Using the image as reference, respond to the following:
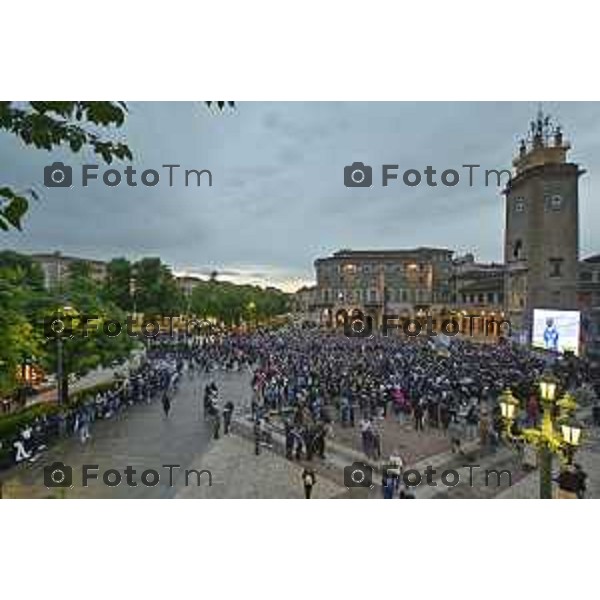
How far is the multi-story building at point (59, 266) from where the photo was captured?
9.87 metres

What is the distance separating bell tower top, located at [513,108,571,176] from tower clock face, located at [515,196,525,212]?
442mm

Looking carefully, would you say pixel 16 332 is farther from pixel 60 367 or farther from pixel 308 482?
pixel 308 482

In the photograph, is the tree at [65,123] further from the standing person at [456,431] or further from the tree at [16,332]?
the standing person at [456,431]

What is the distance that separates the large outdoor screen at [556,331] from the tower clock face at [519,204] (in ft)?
5.28

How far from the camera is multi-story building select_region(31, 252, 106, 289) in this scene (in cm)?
987

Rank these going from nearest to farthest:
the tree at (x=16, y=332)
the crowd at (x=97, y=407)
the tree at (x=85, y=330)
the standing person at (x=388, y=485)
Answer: the tree at (x=16, y=332) < the standing person at (x=388, y=485) < the crowd at (x=97, y=407) < the tree at (x=85, y=330)

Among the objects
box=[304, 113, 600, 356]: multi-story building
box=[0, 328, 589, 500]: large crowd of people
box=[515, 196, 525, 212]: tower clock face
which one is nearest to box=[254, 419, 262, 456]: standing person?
box=[0, 328, 589, 500]: large crowd of people

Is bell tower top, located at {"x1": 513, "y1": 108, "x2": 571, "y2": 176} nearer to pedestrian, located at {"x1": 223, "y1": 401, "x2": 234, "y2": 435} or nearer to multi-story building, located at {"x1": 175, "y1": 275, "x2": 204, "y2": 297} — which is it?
multi-story building, located at {"x1": 175, "y1": 275, "x2": 204, "y2": 297}

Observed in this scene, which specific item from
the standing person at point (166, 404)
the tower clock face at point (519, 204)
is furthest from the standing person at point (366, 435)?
the standing person at point (166, 404)
